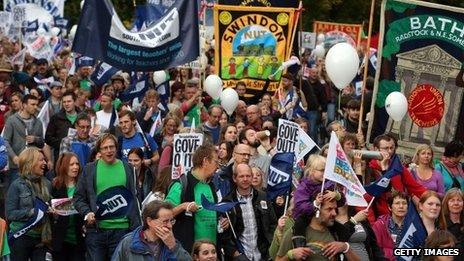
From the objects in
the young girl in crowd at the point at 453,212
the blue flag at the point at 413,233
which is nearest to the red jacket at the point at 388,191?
the young girl in crowd at the point at 453,212

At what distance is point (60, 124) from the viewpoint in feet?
54.6

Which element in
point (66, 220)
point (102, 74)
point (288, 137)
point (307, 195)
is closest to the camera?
point (307, 195)

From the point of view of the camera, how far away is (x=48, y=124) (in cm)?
1678

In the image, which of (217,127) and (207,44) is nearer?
(217,127)

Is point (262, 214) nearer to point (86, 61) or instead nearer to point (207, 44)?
point (86, 61)

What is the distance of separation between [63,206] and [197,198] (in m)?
1.50

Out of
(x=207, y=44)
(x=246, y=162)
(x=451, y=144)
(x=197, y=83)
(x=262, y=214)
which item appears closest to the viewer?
(x=262, y=214)

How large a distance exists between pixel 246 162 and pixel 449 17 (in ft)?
13.0

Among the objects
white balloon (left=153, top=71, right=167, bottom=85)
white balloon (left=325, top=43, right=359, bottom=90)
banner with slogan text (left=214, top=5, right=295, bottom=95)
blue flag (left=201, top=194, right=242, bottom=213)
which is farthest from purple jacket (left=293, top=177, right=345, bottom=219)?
white balloon (left=153, top=71, right=167, bottom=85)

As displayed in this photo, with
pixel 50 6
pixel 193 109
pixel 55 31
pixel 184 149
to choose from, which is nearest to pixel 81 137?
pixel 184 149

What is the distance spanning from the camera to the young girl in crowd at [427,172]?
1344 cm

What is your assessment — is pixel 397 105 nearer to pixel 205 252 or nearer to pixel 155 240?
pixel 205 252

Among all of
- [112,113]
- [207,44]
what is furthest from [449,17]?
[207,44]

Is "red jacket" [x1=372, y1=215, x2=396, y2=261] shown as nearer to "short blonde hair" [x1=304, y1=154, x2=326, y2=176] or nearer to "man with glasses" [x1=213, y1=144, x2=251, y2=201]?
"short blonde hair" [x1=304, y1=154, x2=326, y2=176]
